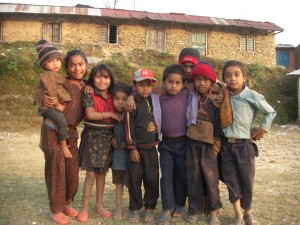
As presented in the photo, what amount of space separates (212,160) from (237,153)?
24 cm

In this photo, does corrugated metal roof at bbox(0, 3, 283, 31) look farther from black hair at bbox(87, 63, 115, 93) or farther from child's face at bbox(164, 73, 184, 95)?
child's face at bbox(164, 73, 184, 95)

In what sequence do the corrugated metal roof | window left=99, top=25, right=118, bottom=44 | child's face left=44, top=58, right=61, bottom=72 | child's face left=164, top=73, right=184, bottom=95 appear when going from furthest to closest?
window left=99, top=25, right=118, bottom=44 < the corrugated metal roof < child's face left=164, top=73, right=184, bottom=95 < child's face left=44, top=58, right=61, bottom=72

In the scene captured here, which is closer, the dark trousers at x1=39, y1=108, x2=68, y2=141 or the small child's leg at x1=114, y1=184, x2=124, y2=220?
the dark trousers at x1=39, y1=108, x2=68, y2=141

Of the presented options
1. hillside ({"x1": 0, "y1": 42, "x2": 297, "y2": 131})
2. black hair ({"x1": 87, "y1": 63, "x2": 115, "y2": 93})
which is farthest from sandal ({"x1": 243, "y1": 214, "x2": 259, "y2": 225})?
hillside ({"x1": 0, "y1": 42, "x2": 297, "y2": 131})

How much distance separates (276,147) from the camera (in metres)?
7.63

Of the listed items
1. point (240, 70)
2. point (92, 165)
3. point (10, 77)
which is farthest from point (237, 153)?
point (10, 77)

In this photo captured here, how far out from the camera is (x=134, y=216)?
3002mm

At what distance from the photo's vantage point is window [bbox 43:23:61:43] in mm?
17438

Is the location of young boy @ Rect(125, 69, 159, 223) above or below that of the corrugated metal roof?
below

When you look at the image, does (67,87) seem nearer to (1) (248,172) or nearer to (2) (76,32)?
(1) (248,172)

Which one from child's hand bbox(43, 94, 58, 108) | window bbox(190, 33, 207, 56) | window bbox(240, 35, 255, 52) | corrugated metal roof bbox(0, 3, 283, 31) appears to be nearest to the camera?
child's hand bbox(43, 94, 58, 108)

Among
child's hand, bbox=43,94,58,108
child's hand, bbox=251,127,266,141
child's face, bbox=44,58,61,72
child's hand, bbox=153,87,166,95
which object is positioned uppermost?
child's face, bbox=44,58,61,72

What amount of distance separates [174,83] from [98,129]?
0.87 meters

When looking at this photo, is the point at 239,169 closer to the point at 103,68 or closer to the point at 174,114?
Result: the point at 174,114
